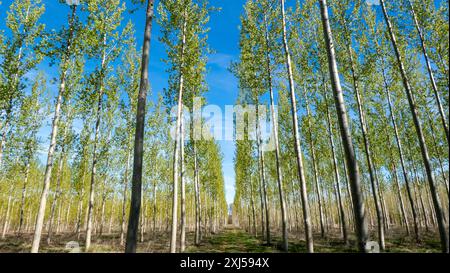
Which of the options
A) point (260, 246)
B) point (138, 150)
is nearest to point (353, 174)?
point (138, 150)

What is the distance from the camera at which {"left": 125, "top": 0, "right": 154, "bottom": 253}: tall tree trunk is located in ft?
17.8

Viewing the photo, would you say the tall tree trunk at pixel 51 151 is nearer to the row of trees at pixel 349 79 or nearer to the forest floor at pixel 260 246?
the forest floor at pixel 260 246

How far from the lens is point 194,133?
65.0 feet

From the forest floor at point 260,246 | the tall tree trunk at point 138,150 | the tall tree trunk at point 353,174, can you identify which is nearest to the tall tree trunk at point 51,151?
the forest floor at point 260,246

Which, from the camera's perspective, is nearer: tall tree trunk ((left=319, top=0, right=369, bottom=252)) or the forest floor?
tall tree trunk ((left=319, top=0, right=369, bottom=252))

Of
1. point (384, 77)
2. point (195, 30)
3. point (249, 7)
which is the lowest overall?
point (384, 77)

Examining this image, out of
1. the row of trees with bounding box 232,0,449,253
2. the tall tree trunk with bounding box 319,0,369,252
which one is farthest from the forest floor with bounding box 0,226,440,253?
the tall tree trunk with bounding box 319,0,369,252

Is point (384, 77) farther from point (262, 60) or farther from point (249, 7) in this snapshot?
point (249, 7)

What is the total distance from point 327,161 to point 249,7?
1715cm

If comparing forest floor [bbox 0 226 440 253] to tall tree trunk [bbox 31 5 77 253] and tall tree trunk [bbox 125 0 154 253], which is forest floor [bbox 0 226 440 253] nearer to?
tall tree trunk [bbox 31 5 77 253]

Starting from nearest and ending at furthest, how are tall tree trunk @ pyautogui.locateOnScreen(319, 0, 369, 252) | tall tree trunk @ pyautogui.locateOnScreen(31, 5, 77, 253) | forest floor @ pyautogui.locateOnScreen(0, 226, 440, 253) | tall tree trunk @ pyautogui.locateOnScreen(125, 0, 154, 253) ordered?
tall tree trunk @ pyautogui.locateOnScreen(319, 0, 369, 252) < tall tree trunk @ pyautogui.locateOnScreen(125, 0, 154, 253) < tall tree trunk @ pyautogui.locateOnScreen(31, 5, 77, 253) < forest floor @ pyautogui.locateOnScreen(0, 226, 440, 253)

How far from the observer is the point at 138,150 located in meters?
6.13

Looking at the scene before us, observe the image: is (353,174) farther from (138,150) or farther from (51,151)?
Result: (51,151)
